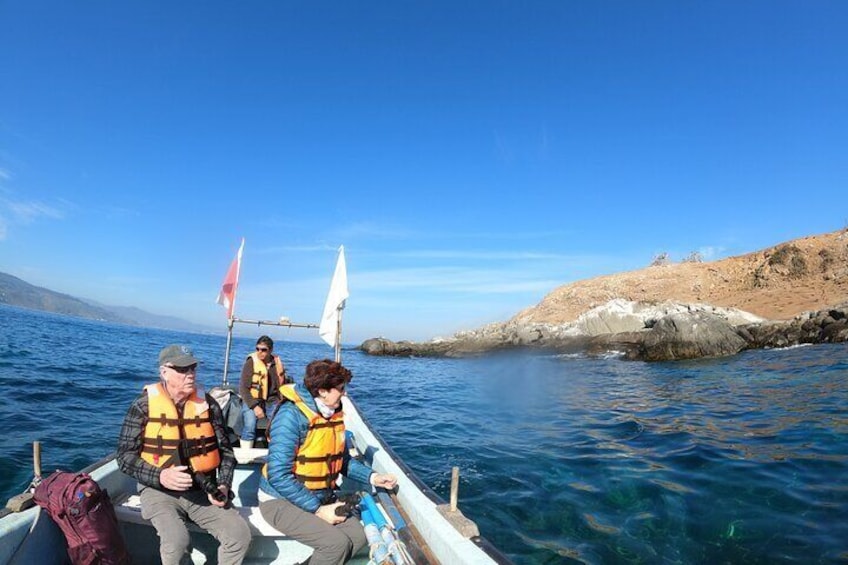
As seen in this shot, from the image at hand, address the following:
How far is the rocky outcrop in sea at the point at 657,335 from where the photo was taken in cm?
2612

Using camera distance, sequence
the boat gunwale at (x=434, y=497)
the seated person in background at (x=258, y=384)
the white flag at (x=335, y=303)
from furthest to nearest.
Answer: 1. the white flag at (x=335, y=303)
2. the seated person in background at (x=258, y=384)
3. the boat gunwale at (x=434, y=497)

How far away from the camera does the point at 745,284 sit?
169 feet

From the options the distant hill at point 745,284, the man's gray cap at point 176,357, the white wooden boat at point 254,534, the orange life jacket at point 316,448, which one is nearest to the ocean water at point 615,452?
the white wooden boat at point 254,534

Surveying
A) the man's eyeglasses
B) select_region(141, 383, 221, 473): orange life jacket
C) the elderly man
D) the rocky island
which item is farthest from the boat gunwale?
the rocky island

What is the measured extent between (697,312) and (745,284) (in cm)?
2968

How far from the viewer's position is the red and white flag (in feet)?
31.8

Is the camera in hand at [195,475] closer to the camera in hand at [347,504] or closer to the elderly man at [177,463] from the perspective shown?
the elderly man at [177,463]

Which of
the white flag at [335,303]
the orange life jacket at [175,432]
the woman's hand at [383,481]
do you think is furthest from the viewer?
the white flag at [335,303]

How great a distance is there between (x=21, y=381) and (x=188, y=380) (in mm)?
15034

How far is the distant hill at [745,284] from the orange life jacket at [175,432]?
40451 mm

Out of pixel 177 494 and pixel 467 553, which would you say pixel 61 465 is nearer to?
pixel 177 494

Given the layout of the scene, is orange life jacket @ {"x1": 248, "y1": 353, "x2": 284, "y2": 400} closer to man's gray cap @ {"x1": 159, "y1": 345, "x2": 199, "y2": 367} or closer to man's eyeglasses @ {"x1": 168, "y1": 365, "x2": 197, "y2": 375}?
man's gray cap @ {"x1": 159, "y1": 345, "x2": 199, "y2": 367}

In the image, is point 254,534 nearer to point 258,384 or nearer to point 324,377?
point 324,377

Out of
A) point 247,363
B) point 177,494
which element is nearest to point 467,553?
point 177,494
